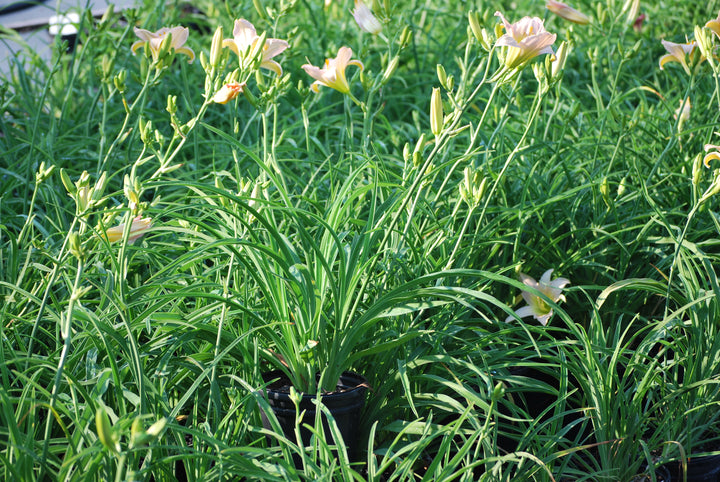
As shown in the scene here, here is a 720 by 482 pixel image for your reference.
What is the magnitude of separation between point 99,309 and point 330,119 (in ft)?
5.00

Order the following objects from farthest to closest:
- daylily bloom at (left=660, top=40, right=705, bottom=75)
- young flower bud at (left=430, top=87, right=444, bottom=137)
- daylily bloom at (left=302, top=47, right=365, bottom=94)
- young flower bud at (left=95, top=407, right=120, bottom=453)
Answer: daylily bloom at (left=660, top=40, right=705, bottom=75)
daylily bloom at (left=302, top=47, right=365, bottom=94)
young flower bud at (left=430, top=87, right=444, bottom=137)
young flower bud at (left=95, top=407, right=120, bottom=453)

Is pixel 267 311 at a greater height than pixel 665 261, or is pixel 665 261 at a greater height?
pixel 267 311

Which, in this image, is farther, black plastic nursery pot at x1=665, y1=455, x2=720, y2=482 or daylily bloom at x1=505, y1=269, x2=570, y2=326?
daylily bloom at x1=505, y1=269, x2=570, y2=326

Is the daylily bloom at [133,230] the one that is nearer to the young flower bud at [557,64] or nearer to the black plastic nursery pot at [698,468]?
the young flower bud at [557,64]

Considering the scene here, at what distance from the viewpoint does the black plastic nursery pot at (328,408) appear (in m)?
1.32

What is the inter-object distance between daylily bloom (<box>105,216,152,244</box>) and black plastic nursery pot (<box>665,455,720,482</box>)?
1280mm

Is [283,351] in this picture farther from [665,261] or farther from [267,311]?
[665,261]

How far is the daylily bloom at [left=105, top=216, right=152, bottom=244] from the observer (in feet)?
4.46

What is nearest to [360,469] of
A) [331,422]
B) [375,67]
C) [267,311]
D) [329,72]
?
[331,422]

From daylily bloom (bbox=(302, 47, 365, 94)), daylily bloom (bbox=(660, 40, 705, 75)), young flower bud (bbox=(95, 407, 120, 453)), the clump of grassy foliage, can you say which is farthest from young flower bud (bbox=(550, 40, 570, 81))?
young flower bud (bbox=(95, 407, 120, 453))

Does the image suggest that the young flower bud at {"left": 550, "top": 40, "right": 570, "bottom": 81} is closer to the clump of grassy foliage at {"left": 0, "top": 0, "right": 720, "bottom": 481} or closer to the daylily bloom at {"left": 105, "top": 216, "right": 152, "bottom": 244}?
the clump of grassy foliage at {"left": 0, "top": 0, "right": 720, "bottom": 481}

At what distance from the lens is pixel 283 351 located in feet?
4.54

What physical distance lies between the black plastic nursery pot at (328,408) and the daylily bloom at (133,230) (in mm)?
413

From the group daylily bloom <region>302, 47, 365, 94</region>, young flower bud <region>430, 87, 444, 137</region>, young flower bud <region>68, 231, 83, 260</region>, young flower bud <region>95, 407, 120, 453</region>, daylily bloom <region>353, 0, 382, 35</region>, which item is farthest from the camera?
daylily bloom <region>353, 0, 382, 35</region>
